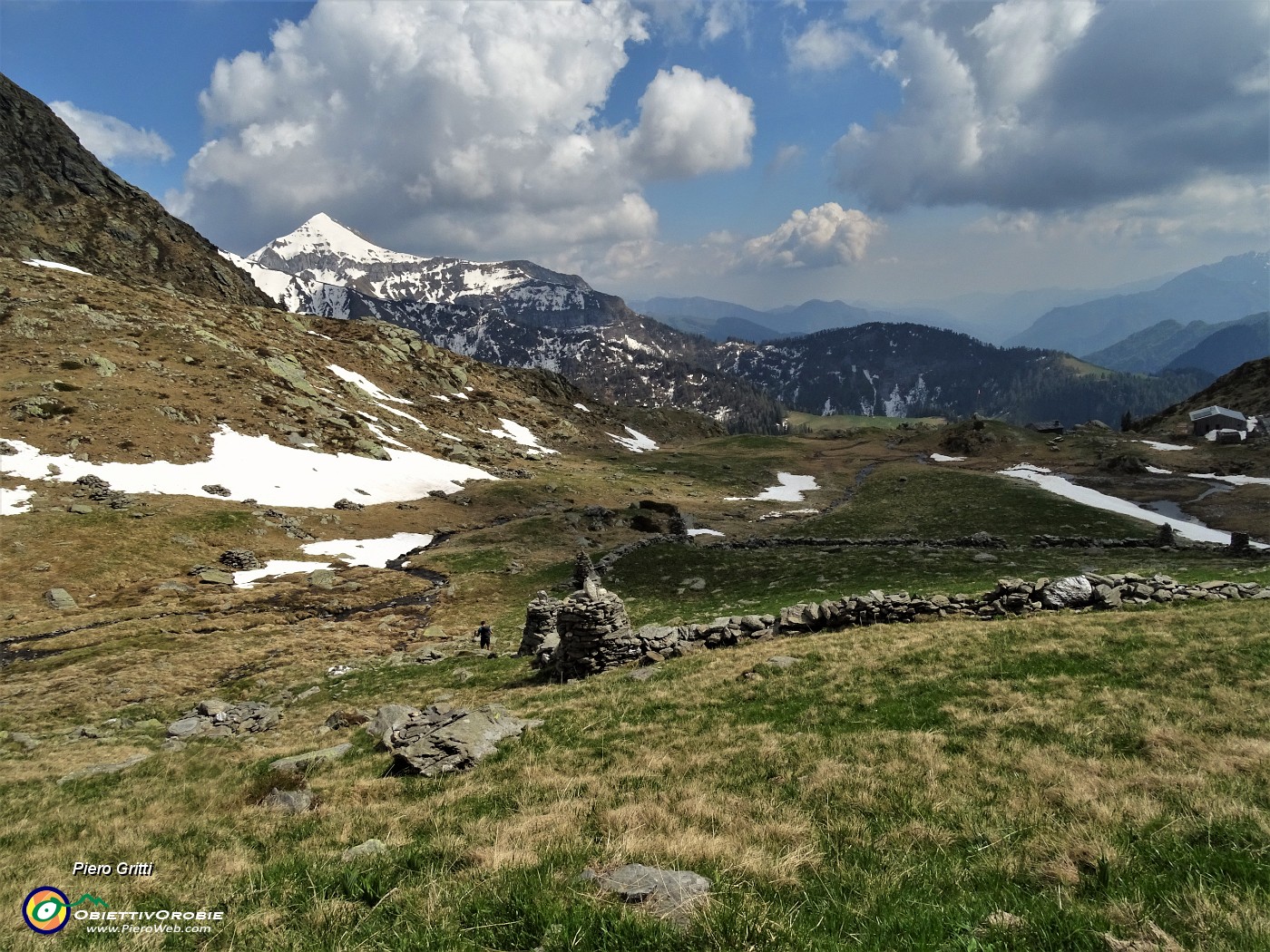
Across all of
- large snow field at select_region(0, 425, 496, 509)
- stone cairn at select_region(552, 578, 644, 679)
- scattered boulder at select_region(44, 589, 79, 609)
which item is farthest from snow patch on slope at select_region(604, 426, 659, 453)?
stone cairn at select_region(552, 578, 644, 679)

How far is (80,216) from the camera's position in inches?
5094

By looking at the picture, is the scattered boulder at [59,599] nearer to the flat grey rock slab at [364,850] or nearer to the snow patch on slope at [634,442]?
the flat grey rock slab at [364,850]

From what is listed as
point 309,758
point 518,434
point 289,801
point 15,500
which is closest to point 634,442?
point 518,434

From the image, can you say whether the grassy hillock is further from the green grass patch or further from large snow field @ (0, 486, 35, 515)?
large snow field @ (0, 486, 35, 515)

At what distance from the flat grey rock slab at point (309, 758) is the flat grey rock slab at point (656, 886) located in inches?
432

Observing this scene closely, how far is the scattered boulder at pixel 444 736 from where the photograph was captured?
13469 mm

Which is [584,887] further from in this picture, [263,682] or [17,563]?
[17,563]

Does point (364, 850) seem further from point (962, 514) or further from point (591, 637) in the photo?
point (962, 514)

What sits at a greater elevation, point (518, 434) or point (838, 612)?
point (518, 434)

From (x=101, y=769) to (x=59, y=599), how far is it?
3165 centimetres

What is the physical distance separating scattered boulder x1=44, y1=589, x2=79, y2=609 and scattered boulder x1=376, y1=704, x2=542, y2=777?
122 feet

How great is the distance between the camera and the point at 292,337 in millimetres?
124125

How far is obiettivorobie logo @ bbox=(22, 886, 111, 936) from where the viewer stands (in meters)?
7.29

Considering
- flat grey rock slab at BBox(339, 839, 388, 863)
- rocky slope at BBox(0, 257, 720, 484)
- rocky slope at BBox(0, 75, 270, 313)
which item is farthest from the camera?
rocky slope at BBox(0, 75, 270, 313)
